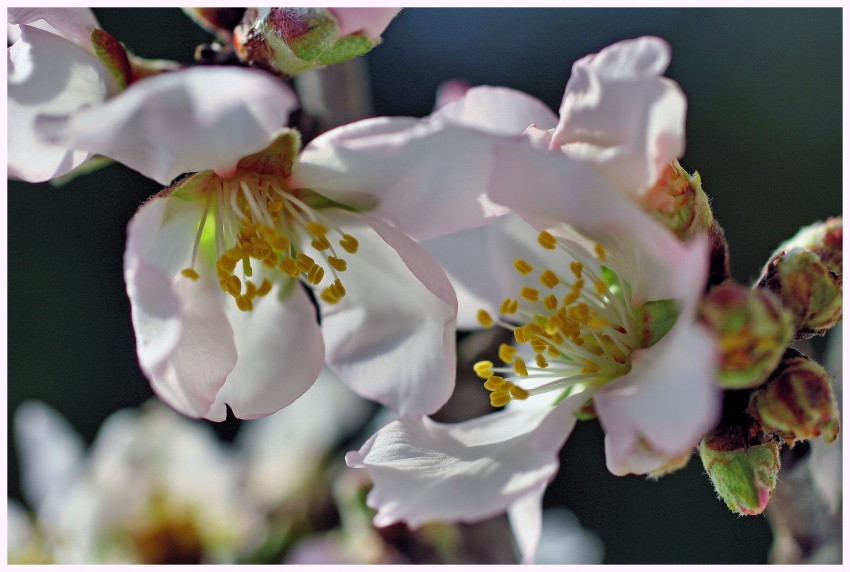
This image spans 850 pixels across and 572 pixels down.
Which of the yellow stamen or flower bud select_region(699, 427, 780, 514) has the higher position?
the yellow stamen

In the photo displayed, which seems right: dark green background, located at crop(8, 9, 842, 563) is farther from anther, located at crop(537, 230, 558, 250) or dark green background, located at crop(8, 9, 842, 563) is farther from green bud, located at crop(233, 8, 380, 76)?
anther, located at crop(537, 230, 558, 250)

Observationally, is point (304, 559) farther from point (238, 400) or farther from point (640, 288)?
point (640, 288)

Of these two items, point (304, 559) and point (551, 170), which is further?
point (304, 559)

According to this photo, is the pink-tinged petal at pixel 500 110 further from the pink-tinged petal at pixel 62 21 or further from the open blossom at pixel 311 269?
the pink-tinged petal at pixel 62 21

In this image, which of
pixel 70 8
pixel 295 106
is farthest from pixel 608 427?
pixel 70 8

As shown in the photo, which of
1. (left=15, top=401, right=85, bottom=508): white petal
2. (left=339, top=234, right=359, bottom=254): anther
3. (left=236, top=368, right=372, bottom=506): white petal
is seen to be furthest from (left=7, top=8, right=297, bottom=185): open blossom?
(left=15, top=401, right=85, bottom=508): white petal

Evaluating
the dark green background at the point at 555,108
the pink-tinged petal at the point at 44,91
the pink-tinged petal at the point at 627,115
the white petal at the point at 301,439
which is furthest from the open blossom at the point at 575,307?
the dark green background at the point at 555,108
